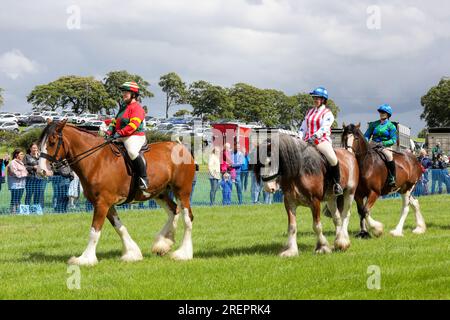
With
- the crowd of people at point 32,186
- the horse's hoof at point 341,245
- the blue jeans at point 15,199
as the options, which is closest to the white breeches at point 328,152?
the horse's hoof at point 341,245

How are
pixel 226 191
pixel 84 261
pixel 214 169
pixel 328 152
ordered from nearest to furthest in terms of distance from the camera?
1. pixel 84 261
2. pixel 328 152
3. pixel 214 169
4. pixel 226 191

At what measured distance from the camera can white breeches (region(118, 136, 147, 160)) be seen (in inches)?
436

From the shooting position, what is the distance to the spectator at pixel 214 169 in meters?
22.3

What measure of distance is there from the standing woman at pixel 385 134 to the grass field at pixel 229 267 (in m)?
1.68

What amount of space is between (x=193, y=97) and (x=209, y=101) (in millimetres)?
3194

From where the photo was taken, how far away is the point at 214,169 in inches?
884

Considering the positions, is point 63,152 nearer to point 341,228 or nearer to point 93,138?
point 93,138

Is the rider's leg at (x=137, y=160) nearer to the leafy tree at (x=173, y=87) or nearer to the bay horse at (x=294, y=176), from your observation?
the bay horse at (x=294, y=176)

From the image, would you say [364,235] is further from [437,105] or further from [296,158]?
[437,105]

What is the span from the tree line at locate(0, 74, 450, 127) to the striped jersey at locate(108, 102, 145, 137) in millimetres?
94938

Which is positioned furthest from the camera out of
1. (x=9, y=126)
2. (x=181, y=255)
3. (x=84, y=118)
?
(x=84, y=118)

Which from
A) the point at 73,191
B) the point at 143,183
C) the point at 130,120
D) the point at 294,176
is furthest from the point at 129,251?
the point at 73,191

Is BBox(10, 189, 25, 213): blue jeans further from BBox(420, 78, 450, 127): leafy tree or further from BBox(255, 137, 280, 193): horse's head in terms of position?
BBox(420, 78, 450, 127): leafy tree

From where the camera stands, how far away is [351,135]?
548 inches
